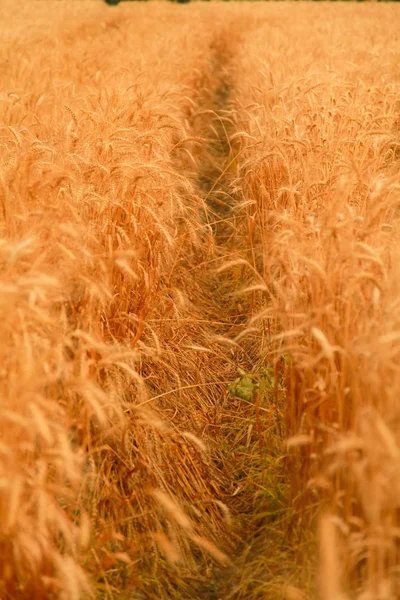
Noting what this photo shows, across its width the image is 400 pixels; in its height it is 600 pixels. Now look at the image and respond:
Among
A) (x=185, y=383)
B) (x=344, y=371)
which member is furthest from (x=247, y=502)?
(x=344, y=371)

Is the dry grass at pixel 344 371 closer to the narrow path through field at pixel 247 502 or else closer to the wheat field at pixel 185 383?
the wheat field at pixel 185 383

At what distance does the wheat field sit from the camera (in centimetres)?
144

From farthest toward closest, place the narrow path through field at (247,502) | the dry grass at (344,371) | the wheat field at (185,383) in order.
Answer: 1. the narrow path through field at (247,502)
2. the wheat field at (185,383)
3. the dry grass at (344,371)

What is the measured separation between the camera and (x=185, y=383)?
274cm

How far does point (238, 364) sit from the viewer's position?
3.02 meters

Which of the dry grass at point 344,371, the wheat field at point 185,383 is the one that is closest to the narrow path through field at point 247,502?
the wheat field at point 185,383

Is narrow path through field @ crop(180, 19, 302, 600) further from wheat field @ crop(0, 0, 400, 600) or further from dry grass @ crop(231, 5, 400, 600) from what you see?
dry grass @ crop(231, 5, 400, 600)

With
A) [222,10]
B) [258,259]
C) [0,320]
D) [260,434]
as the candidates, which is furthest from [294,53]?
[222,10]

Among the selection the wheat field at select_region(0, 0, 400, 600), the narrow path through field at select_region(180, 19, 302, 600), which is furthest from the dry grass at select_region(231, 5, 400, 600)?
the narrow path through field at select_region(180, 19, 302, 600)

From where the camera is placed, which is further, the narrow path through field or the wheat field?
the narrow path through field

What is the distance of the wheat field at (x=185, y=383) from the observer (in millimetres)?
1443

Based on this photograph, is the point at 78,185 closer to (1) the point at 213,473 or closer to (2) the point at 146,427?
(2) the point at 146,427

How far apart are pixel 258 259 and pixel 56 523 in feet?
7.97

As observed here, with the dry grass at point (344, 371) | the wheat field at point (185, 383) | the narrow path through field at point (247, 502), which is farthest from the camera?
the narrow path through field at point (247, 502)
